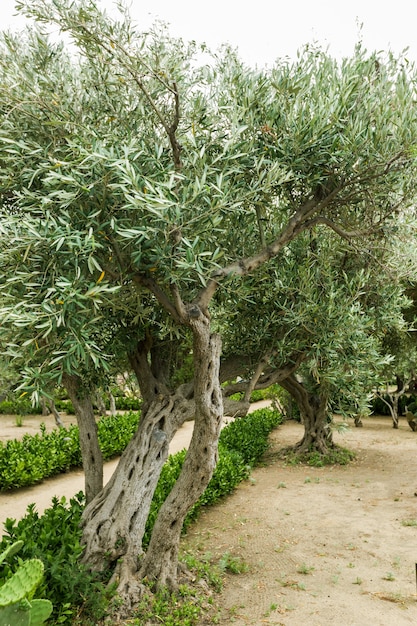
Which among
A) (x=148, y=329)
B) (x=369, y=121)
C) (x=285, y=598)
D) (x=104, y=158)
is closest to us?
(x=104, y=158)

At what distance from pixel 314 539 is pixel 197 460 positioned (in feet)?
13.7

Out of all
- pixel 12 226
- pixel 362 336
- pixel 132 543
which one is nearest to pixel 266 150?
pixel 12 226

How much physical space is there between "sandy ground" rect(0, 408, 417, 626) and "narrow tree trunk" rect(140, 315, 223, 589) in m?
0.82

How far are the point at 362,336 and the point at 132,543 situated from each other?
422cm

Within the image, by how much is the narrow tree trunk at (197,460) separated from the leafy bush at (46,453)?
6.58 metres

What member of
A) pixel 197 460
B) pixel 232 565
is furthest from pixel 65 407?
pixel 197 460

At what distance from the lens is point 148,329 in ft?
22.6

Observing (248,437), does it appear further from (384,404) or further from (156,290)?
(384,404)

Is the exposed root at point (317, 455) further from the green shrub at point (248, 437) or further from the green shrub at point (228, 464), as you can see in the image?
the green shrub at point (228, 464)

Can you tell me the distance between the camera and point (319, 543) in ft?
27.6

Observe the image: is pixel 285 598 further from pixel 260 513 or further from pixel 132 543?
pixel 260 513

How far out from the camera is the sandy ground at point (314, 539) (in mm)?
6078

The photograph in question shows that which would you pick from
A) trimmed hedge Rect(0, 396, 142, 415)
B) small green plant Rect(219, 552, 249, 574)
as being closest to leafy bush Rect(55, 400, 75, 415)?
trimmed hedge Rect(0, 396, 142, 415)

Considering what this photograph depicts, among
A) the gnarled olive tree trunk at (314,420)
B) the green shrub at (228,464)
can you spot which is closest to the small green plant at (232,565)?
the green shrub at (228,464)
